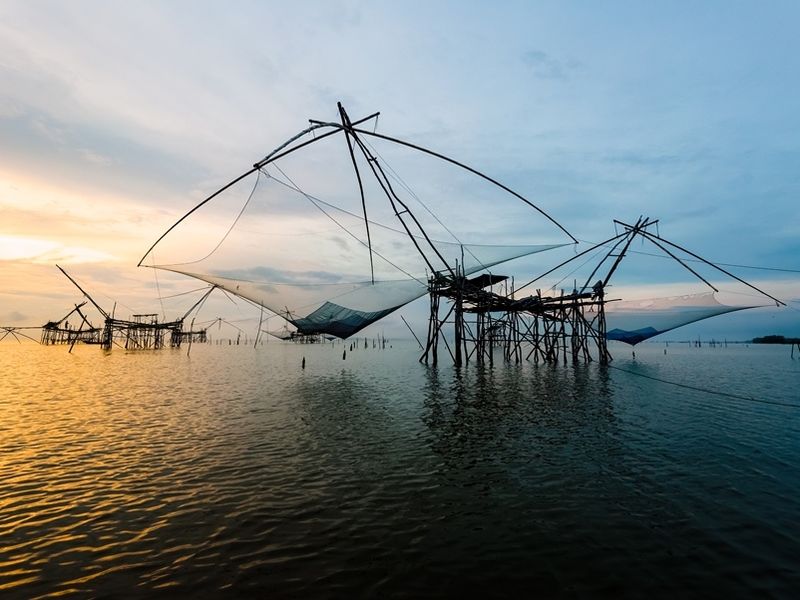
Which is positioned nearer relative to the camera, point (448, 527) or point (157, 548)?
point (157, 548)

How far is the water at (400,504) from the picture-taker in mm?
4395

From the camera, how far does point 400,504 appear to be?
6340 millimetres

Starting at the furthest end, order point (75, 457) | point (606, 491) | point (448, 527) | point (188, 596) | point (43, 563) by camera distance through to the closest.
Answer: point (75, 457) < point (606, 491) < point (448, 527) < point (43, 563) < point (188, 596)

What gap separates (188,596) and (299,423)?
8193 millimetres

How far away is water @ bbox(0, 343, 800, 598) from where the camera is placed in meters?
4.39

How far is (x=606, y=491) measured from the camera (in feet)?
22.2

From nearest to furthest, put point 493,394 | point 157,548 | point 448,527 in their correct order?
point 157,548 < point 448,527 < point 493,394

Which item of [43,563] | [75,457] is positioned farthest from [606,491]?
[75,457]

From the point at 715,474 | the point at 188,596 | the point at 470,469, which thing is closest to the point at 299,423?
the point at 470,469

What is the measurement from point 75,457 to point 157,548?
5344 mm

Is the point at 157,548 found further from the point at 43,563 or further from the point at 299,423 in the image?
the point at 299,423

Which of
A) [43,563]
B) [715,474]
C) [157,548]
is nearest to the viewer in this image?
[43,563]

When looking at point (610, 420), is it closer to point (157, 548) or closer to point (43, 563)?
point (157, 548)

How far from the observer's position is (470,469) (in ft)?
26.2
